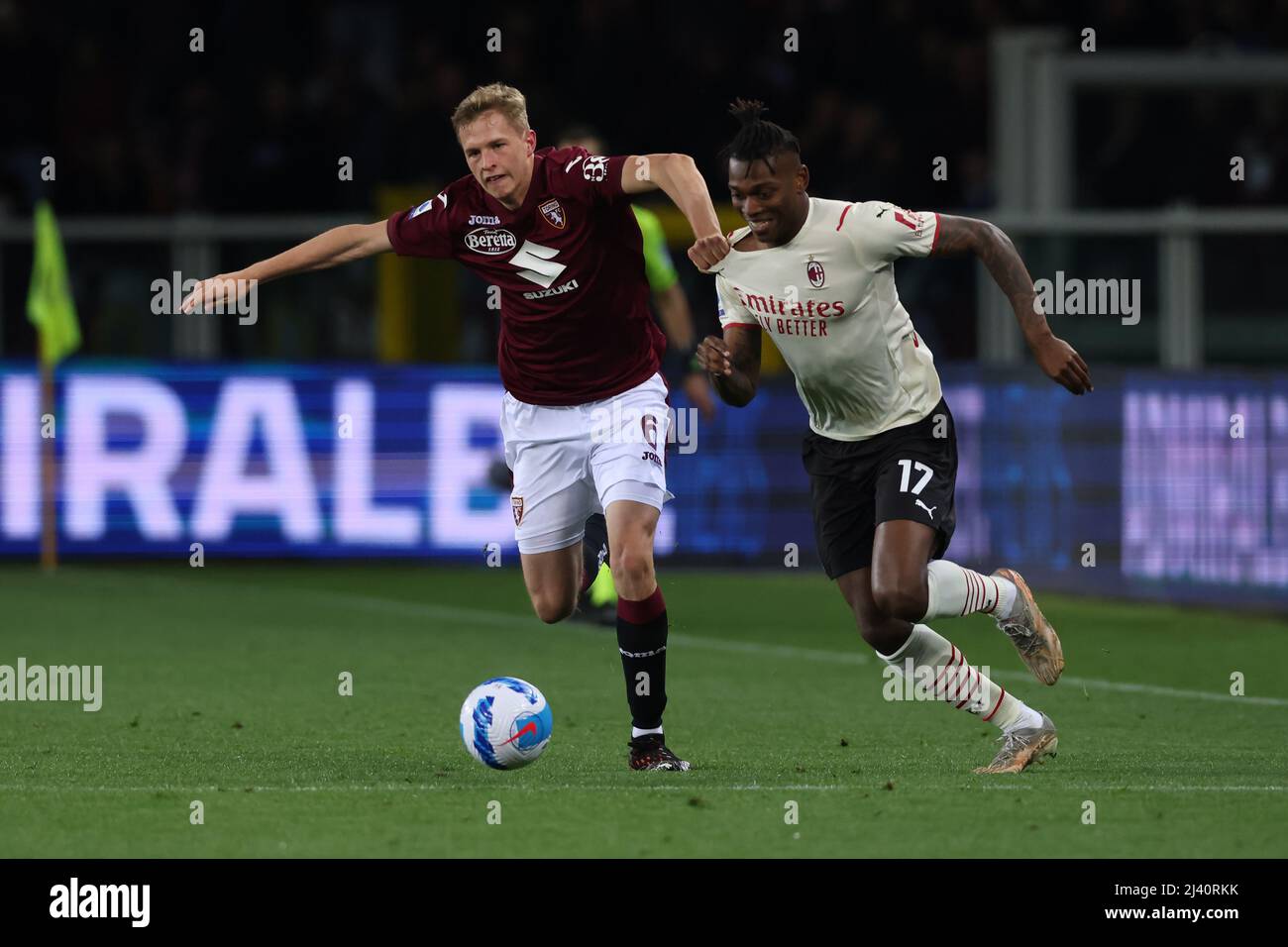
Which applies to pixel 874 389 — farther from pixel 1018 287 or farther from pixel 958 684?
pixel 958 684

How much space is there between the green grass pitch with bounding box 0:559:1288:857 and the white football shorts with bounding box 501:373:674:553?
743 mm

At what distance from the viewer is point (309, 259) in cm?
759

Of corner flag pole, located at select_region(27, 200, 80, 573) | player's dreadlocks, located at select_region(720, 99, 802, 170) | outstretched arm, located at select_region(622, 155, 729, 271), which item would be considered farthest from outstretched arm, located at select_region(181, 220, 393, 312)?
corner flag pole, located at select_region(27, 200, 80, 573)

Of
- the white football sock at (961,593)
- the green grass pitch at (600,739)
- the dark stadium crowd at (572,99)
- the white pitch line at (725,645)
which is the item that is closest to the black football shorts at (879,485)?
the white football sock at (961,593)

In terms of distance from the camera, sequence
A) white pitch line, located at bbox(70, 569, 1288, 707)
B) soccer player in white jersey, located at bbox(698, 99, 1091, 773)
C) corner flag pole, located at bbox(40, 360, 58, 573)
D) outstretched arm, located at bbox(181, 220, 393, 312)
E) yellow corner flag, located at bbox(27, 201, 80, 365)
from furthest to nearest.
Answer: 1. corner flag pole, located at bbox(40, 360, 58, 573)
2. yellow corner flag, located at bbox(27, 201, 80, 365)
3. white pitch line, located at bbox(70, 569, 1288, 707)
4. outstretched arm, located at bbox(181, 220, 393, 312)
5. soccer player in white jersey, located at bbox(698, 99, 1091, 773)

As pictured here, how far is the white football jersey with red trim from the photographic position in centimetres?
732

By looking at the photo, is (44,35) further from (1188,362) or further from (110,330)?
(1188,362)

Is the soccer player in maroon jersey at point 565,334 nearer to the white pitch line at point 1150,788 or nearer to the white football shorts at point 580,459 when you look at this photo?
the white football shorts at point 580,459

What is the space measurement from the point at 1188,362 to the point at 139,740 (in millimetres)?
Result: 8481

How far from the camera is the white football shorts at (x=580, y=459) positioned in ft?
24.6

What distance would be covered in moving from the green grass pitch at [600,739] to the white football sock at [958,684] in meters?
0.22

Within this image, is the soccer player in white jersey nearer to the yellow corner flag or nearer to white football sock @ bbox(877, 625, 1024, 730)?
white football sock @ bbox(877, 625, 1024, 730)

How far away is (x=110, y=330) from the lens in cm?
1541

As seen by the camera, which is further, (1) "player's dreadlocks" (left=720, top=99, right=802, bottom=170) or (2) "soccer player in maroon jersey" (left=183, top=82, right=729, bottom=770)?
(2) "soccer player in maroon jersey" (left=183, top=82, right=729, bottom=770)
